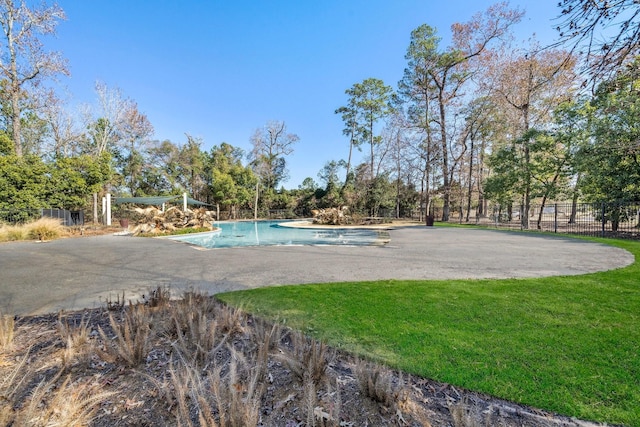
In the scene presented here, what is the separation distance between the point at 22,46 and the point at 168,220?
1183 cm

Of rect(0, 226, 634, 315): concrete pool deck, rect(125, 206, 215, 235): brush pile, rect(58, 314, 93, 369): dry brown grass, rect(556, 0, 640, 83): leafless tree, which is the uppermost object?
rect(556, 0, 640, 83): leafless tree

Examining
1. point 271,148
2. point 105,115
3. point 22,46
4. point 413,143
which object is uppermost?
point 22,46

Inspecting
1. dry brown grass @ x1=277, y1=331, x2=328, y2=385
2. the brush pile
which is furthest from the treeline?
the brush pile

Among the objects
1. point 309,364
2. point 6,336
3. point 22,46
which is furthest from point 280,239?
point 22,46

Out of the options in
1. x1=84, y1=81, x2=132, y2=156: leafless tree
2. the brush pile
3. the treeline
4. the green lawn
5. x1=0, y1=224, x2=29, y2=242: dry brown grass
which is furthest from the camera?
x1=84, y1=81, x2=132, y2=156: leafless tree

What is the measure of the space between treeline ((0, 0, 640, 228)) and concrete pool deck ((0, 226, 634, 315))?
2.56m

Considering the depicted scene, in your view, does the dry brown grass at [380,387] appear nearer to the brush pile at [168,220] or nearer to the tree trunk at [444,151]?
the brush pile at [168,220]

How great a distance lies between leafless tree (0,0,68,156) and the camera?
13.2 meters

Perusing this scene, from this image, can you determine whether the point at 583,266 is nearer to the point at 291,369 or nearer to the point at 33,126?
the point at 291,369

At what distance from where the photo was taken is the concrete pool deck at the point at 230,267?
3.62m

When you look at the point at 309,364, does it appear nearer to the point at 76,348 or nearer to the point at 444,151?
the point at 76,348

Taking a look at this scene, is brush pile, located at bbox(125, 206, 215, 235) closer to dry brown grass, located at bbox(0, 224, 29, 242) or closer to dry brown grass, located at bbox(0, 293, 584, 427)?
dry brown grass, located at bbox(0, 224, 29, 242)

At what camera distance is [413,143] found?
21984mm

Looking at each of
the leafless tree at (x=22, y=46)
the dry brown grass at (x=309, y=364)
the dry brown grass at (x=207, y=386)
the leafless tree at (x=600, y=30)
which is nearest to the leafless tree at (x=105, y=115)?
the leafless tree at (x=22, y=46)
